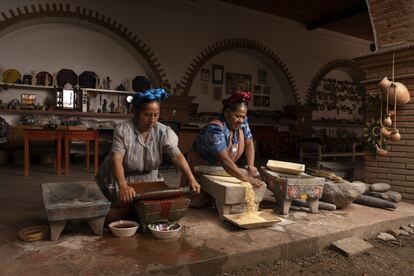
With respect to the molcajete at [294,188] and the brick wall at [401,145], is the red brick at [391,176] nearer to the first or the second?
the brick wall at [401,145]

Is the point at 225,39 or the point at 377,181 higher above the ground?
the point at 225,39

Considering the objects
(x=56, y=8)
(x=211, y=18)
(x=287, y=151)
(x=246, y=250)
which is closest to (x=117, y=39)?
(x=56, y=8)

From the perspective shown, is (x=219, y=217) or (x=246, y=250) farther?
(x=219, y=217)

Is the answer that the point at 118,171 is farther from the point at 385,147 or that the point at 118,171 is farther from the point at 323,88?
the point at 323,88

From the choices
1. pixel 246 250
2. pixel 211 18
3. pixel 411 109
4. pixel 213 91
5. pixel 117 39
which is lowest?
pixel 246 250

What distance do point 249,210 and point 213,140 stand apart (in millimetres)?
769

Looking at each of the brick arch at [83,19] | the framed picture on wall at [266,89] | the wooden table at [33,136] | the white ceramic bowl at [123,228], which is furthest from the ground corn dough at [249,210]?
the framed picture on wall at [266,89]

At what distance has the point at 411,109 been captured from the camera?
14.5ft

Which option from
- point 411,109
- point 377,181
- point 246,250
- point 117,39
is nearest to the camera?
point 246,250

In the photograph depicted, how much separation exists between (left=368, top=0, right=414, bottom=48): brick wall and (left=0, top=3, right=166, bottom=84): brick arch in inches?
208

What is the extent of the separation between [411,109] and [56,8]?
7.04 m

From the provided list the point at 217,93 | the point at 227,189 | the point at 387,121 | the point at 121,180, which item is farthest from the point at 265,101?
the point at 121,180

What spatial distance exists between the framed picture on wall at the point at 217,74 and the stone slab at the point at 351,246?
24.3 ft

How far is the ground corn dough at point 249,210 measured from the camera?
2.99 metres
